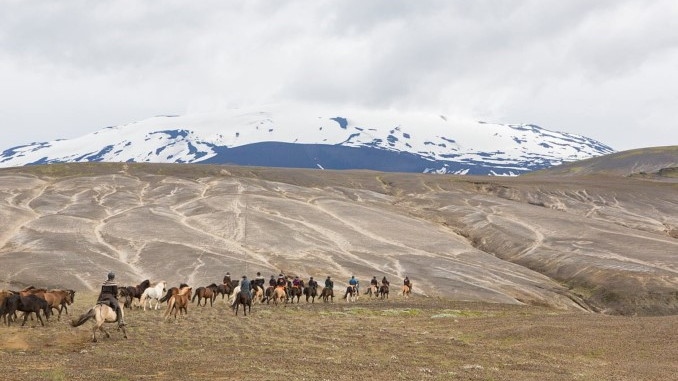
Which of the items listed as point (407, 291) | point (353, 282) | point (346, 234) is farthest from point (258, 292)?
point (346, 234)

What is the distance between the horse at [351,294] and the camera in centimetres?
6066

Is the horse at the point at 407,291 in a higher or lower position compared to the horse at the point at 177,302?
lower

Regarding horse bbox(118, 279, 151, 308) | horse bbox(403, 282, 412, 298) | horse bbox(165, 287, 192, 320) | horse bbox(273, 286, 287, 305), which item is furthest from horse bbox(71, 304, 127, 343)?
horse bbox(403, 282, 412, 298)

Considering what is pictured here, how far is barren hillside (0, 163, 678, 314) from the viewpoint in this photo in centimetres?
7531

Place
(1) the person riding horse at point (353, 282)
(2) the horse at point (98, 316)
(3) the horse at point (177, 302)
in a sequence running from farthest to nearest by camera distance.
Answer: (1) the person riding horse at point (353, 282), (3) the horse at point (177, 302), (2) the horse at point (98, 316)

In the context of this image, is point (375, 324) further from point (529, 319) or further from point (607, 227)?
point (607, 227)

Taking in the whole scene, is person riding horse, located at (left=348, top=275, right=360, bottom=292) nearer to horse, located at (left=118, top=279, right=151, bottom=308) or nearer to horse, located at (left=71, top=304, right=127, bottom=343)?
horse, located at (left=118, top=279, right=151, bottom=308)

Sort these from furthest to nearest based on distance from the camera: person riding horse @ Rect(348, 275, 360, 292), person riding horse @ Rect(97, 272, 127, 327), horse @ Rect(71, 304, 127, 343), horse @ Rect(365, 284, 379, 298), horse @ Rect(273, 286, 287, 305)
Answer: horse @ Rect(365, 284, 379, 298) → person riding horse @ Rect(348, 275, 360, 292) → horse @ Rect(273, 286, 287, 305) → person riding horse @ Rect(97, 272, 127, 327) → horse @ Rect(71, 304, 127, 343)

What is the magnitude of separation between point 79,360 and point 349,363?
30.9 feet

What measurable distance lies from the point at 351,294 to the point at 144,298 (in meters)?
20.9

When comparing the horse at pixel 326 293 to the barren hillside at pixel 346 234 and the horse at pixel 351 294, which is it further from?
the barren hillside at pixel 346 234

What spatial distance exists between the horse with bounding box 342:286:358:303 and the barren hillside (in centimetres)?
1118

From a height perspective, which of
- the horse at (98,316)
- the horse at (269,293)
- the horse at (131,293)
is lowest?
the horse at (269,293)

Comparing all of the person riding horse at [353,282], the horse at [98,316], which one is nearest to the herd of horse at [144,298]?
the horse at [98,316]
